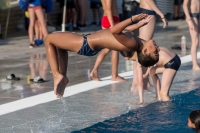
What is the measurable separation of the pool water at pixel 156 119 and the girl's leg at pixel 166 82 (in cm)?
12

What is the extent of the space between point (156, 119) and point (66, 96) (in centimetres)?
185

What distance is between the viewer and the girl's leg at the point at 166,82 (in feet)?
27.7

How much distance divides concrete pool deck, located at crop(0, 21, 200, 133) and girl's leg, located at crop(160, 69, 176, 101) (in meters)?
0.23

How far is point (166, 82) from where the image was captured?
8430mm

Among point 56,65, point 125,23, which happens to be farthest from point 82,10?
point 125,23

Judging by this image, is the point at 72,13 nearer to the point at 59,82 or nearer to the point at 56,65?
the point at 56,65

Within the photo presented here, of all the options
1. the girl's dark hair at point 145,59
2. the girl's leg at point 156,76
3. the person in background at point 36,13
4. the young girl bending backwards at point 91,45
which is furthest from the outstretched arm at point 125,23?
the person in background at point 36,13

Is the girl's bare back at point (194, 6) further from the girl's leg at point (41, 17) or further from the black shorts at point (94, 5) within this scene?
the black shorts at point (94, 5)

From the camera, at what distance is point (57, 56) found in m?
7.36

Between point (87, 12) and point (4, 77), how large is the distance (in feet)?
32.2

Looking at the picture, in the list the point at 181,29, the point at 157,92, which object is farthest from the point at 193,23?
the point at 181,29

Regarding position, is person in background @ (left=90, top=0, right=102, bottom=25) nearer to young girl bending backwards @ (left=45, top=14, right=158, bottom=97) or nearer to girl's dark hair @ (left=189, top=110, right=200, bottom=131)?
young girl bending backwards @ (left=45, top=14, right=158, bottom=97)

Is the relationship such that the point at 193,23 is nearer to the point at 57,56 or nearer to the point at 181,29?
the point at 57,56

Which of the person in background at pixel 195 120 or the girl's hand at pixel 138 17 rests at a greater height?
the girl's hand at pixel 138 17
